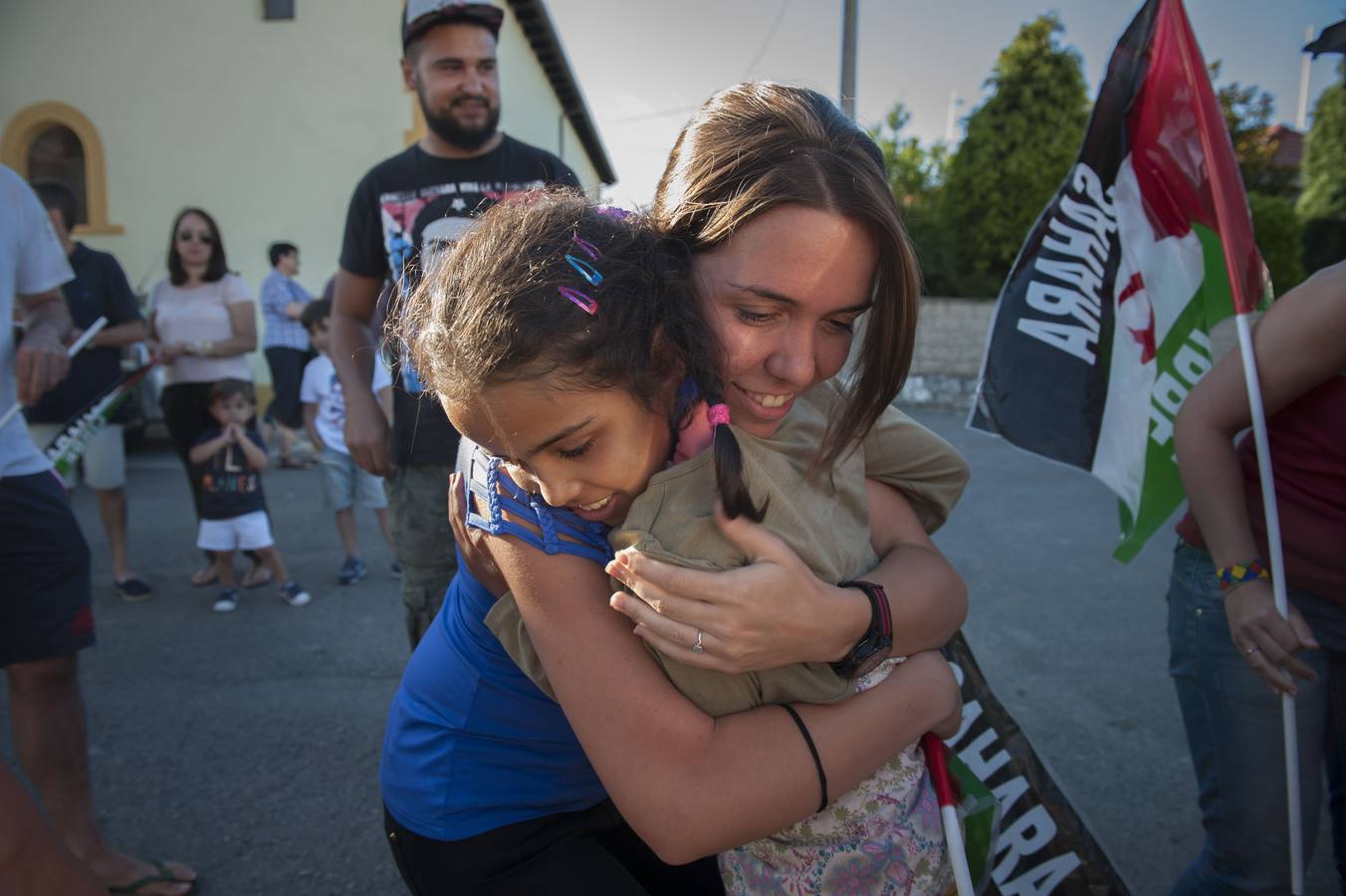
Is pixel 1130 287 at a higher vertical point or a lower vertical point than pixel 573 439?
higher

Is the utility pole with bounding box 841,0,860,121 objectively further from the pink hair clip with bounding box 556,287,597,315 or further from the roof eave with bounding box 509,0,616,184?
the roof eave with bounding box 509,0,616,184

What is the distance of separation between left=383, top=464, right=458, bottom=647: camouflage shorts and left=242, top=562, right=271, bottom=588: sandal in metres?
3.03

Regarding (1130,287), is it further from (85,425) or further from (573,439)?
(85,425)

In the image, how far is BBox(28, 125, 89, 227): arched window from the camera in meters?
12.0

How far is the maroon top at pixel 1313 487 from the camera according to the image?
1.85 meters

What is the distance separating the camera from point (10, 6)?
37.8 ft

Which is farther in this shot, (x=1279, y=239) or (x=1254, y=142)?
(x=1254, y=142)

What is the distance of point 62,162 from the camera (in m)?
12.1

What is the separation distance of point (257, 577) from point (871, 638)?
490 cm

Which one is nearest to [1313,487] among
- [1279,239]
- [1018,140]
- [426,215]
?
[426,215]

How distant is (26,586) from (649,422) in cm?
208

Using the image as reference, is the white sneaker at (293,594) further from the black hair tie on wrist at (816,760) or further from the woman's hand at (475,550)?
the black hair tie on wrist at (816,760)

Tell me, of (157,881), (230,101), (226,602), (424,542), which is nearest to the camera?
(157,881)

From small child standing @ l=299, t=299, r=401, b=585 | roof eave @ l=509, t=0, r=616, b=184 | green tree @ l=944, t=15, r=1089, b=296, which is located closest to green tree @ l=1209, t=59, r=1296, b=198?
green tree @ l=944, t=15, r=1089, b=296
